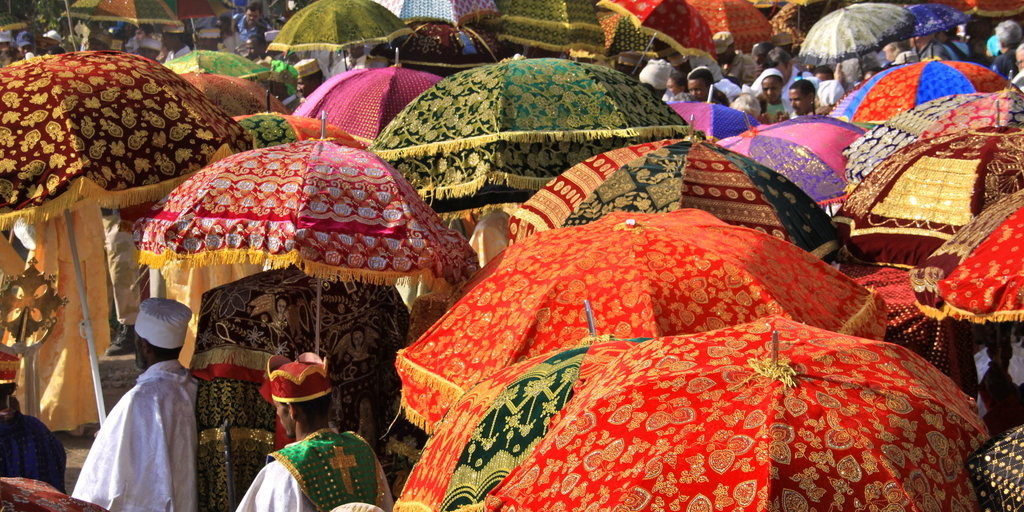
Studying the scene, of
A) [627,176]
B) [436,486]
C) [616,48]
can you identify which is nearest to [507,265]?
[627,176]

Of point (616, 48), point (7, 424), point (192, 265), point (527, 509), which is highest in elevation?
point (527, 509)

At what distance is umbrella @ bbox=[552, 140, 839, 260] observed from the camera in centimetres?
560

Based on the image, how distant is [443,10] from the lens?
12.9 meters

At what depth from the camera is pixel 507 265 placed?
15.9 ft

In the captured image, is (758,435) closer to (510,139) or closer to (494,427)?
(494,427)

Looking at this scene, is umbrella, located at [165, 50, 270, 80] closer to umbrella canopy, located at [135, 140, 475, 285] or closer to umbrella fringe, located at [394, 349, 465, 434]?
umbrella canopy, located at [135, 140, 475, 285]

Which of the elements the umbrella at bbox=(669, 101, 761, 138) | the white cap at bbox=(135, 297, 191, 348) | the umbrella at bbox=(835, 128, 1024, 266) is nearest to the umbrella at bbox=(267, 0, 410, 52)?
the umbrella at bbox=(669, 101, 761, 138)

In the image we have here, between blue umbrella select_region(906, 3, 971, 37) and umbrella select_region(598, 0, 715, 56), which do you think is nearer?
umbrella select_region(598, 0, 715, 56)

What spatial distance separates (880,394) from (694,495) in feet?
1.63

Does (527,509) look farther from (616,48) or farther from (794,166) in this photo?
(616,48)

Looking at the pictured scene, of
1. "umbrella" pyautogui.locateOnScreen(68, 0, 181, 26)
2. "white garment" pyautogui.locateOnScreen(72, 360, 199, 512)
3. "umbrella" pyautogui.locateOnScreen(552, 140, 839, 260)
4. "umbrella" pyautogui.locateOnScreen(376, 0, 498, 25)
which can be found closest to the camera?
"white garment" pyautogui.locateOnScreen(72, 360, 199, 512)

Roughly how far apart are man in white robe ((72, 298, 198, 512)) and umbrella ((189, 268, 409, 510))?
74 millimetres

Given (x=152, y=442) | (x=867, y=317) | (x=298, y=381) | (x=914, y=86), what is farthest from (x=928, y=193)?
(x=914, y=86)

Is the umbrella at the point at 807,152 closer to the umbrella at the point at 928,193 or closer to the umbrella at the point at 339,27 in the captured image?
the umbrella at the point at 928,193
